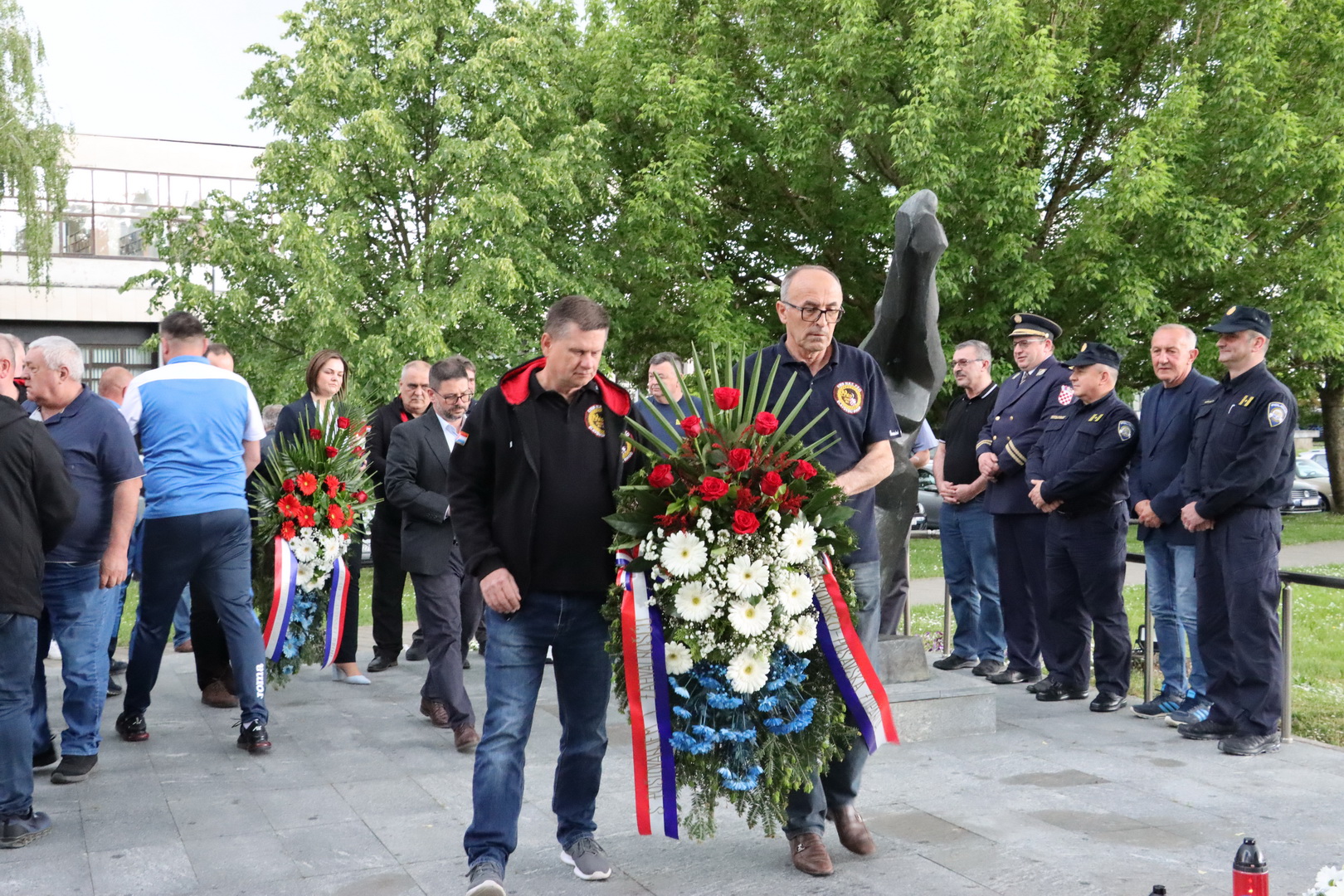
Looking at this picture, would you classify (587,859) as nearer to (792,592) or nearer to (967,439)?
(792,592)

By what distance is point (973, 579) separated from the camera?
340 inches

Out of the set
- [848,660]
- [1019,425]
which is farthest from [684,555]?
[1019,425]

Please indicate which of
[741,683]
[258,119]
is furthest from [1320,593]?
[258,119]

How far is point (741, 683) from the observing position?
158 inches

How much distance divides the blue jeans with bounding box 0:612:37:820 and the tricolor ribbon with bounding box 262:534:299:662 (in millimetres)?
2377

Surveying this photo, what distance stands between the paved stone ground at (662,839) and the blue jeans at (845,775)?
19 centimetres

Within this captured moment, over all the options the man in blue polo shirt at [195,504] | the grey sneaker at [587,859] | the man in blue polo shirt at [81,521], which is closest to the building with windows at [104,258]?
the man in blue polo shirt at [195,504]

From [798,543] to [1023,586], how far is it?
4463 mm

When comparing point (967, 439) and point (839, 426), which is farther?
point (967, 439)

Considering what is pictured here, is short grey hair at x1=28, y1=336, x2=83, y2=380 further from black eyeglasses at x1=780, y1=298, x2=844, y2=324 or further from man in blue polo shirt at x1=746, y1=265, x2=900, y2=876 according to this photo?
black eyeglasses at x1=780, y1=298, x2=844, y2=324

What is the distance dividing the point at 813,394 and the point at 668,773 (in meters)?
1.49

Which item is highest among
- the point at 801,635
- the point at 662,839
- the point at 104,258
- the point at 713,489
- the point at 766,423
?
the point at 104,258

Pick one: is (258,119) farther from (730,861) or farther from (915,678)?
(730,861)

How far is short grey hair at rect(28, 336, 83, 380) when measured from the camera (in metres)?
5.54
